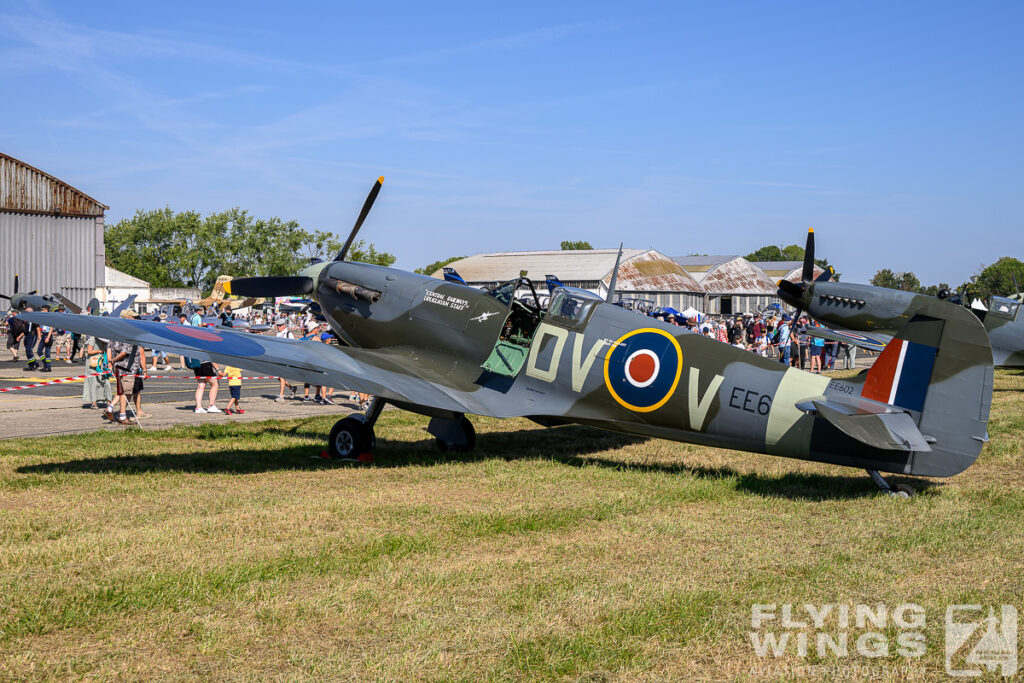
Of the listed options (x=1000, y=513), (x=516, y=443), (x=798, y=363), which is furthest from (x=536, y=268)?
(x=1000, y=513)

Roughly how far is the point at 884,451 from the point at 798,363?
21.2 m

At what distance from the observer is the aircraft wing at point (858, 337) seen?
64.2ft

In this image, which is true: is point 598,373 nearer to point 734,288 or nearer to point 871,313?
point 871,313

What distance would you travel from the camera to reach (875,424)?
7730 mm

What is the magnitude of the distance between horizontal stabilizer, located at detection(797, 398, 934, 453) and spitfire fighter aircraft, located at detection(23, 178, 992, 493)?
0.01 metres

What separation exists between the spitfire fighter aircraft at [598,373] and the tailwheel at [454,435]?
0.06ft

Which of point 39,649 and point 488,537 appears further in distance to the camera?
point 488,537

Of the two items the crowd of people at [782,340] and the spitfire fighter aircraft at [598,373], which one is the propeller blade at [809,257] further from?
the spitfire fighter aircraft at [598,373]

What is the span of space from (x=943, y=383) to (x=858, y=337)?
12.9 meters

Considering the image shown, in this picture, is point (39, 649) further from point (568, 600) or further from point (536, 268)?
point (536, 268)

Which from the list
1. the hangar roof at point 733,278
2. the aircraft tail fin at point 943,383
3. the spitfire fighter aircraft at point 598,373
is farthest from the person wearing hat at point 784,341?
the hangar roof at point 733,278

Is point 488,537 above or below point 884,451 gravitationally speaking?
below

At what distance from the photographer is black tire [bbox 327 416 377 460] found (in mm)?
10562

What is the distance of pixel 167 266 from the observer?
10194 centimetres
